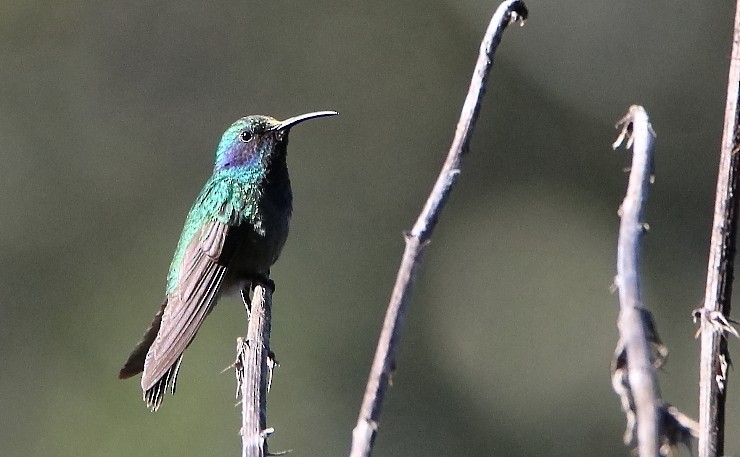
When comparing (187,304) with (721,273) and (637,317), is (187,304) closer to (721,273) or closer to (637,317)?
(721,273)

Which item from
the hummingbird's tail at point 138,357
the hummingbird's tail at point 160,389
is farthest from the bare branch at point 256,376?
the hummingbird's tail at point 138,357

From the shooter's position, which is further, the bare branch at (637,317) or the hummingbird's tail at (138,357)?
the hummingbird's tail at (138,357)

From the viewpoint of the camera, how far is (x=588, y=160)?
1436cm

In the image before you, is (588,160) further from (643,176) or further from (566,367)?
(643,176)

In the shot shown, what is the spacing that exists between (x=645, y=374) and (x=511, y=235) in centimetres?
1452

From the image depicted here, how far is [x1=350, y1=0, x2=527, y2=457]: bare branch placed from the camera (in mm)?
1393

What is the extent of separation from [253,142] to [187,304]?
102cm

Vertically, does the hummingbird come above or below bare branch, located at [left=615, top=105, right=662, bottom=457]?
Answer: above

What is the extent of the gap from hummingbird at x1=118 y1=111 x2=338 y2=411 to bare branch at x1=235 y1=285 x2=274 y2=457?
0.96m

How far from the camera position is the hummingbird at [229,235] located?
402 centimetres

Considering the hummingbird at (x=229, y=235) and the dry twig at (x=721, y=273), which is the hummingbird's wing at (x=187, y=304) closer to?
the hummingbird at (x=229, y=235)

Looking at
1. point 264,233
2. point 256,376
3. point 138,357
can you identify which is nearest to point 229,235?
point 264,233

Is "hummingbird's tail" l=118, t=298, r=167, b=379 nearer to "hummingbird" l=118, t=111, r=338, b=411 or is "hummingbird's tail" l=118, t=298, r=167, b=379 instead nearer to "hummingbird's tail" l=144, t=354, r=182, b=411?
"hummingbird" l=118, t=111, r=338, b=411

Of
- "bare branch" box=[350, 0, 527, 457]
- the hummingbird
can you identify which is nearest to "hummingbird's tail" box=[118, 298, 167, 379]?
the hummingbird
